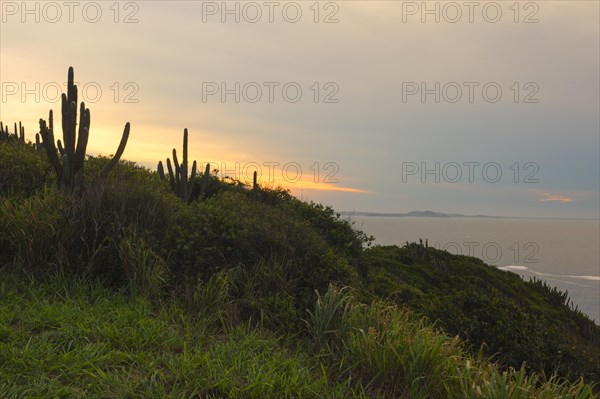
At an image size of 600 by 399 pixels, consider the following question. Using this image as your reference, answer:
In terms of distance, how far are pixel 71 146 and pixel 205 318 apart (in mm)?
5511

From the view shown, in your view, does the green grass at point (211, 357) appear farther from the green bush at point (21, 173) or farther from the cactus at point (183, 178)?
the cactus at point (183, 178)

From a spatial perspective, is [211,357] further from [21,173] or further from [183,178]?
[183,178]

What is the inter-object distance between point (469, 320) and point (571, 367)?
2.58 m

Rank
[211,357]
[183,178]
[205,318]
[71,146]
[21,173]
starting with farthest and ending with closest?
[183,178], [21,173], [71,146], [205,318], [211,357]

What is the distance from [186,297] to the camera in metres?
7.86

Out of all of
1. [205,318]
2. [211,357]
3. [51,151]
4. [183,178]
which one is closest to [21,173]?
[51,151]

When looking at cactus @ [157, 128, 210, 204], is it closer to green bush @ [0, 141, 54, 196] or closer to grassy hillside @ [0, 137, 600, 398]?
grassy hillside @ [0, 137, 600, 398]

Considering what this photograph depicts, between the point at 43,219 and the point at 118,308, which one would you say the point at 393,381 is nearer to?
the point at 118,308

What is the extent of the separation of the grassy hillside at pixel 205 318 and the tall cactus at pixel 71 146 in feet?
1.16

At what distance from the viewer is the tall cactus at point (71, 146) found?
10.8 m

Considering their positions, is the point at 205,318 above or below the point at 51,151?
below

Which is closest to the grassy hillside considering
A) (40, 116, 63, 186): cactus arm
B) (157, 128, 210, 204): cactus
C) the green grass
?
the green grass

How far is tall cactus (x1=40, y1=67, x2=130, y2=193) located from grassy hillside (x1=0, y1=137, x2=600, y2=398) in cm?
36

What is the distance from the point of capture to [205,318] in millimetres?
7402
